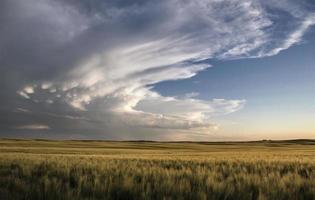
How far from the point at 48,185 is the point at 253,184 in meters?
4.45

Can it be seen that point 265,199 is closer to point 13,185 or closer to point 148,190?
point 148,190

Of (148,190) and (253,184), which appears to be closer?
(148,190)

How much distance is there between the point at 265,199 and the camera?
692 centimetres

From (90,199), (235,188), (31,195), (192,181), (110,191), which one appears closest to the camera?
(90,199)

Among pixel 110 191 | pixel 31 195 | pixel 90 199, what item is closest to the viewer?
pixel 90 199

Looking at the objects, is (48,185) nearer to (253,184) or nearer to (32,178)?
(32,178)

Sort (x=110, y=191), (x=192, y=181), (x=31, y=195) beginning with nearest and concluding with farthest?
(x=31, y=195) → (x=110, y=191) → (x=192, y=181)

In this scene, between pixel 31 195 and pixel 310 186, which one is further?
pixel 310 186

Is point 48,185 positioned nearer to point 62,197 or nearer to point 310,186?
point 62,197

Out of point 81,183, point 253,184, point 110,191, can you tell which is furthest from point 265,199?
point 81,183

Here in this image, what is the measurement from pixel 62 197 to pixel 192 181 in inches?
151

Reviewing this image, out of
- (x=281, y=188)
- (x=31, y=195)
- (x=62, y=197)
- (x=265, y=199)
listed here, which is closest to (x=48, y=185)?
(x=31, y=195)

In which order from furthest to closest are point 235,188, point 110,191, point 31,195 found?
point 235,188 → point 110,191 → point 31,195

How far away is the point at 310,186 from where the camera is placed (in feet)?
29.0
